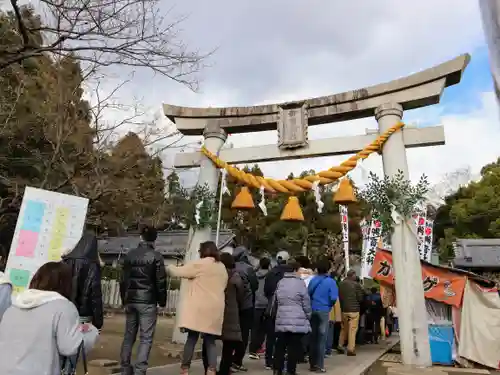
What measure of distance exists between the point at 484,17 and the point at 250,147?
8.21 m

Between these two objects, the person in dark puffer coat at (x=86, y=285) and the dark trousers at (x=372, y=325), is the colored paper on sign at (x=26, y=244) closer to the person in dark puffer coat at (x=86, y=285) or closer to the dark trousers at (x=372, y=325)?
the person in dark puffer coat at (x=86, y=285)

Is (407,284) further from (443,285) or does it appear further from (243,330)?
(243,330)

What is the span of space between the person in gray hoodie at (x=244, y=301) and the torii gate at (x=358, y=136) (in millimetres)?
2815

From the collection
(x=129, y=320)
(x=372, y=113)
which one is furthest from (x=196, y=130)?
(x=129, y=320)

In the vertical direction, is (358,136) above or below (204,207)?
above

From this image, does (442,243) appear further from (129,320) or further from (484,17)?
(484,17)

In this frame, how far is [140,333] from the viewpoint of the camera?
464 centimetres

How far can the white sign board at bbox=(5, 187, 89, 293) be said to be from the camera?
18.2 ft

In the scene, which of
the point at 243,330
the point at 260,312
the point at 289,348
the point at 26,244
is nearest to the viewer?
the point at 289,348

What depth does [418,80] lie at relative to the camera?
26.1 ft

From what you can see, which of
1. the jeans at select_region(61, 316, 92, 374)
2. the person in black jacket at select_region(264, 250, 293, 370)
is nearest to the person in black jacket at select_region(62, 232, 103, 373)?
the jeans at select_region(61, 316, 92, 374)

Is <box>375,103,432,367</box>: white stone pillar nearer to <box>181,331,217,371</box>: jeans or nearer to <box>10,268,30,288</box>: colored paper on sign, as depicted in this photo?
<box>181,331,217,371</box>: jeans


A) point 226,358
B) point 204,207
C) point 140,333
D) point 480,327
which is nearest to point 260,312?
point 226,358

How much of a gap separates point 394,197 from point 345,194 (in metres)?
0.98
